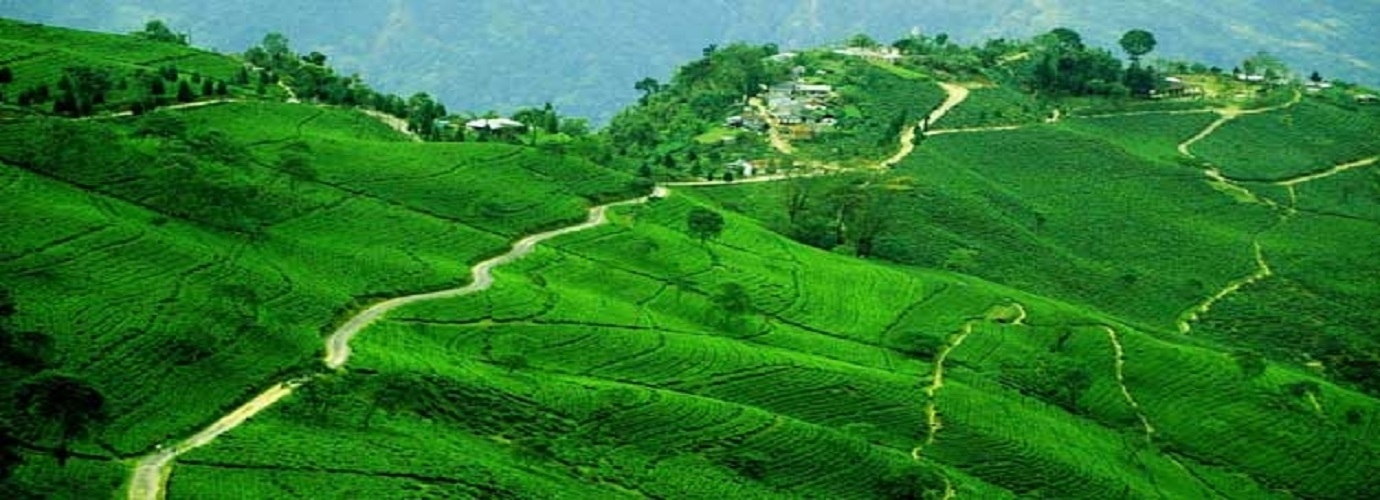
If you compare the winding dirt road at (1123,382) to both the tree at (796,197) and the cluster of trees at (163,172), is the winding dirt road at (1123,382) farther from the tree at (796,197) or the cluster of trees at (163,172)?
the cluster of trees at (163,172)

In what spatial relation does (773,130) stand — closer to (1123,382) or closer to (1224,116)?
(1224,116)

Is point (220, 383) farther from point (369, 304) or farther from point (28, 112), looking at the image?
point (28, 112)

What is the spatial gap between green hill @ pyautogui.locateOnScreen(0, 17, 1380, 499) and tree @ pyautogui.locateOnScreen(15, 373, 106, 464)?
0.12 metres

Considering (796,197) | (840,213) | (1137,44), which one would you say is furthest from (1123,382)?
(1137,44)

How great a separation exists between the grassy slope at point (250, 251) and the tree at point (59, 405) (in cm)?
150

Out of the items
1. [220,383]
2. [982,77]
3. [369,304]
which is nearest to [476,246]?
[369,304]

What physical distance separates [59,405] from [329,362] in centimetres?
1397

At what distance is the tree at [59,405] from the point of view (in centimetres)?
4409

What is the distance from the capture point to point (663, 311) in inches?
2896

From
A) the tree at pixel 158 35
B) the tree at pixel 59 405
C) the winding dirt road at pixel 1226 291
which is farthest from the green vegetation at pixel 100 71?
the winding dirt road at pixel 1226 291

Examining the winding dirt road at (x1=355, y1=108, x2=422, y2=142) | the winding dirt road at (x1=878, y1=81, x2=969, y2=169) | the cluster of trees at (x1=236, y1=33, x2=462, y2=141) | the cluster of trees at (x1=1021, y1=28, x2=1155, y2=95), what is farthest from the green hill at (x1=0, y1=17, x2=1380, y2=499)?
the cluster of trees at (x1=1021, y1=28, x2=1155, y2=95)

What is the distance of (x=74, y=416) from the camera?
44.5 metres

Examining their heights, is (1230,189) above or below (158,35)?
below

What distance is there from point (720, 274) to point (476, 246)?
572 inches
